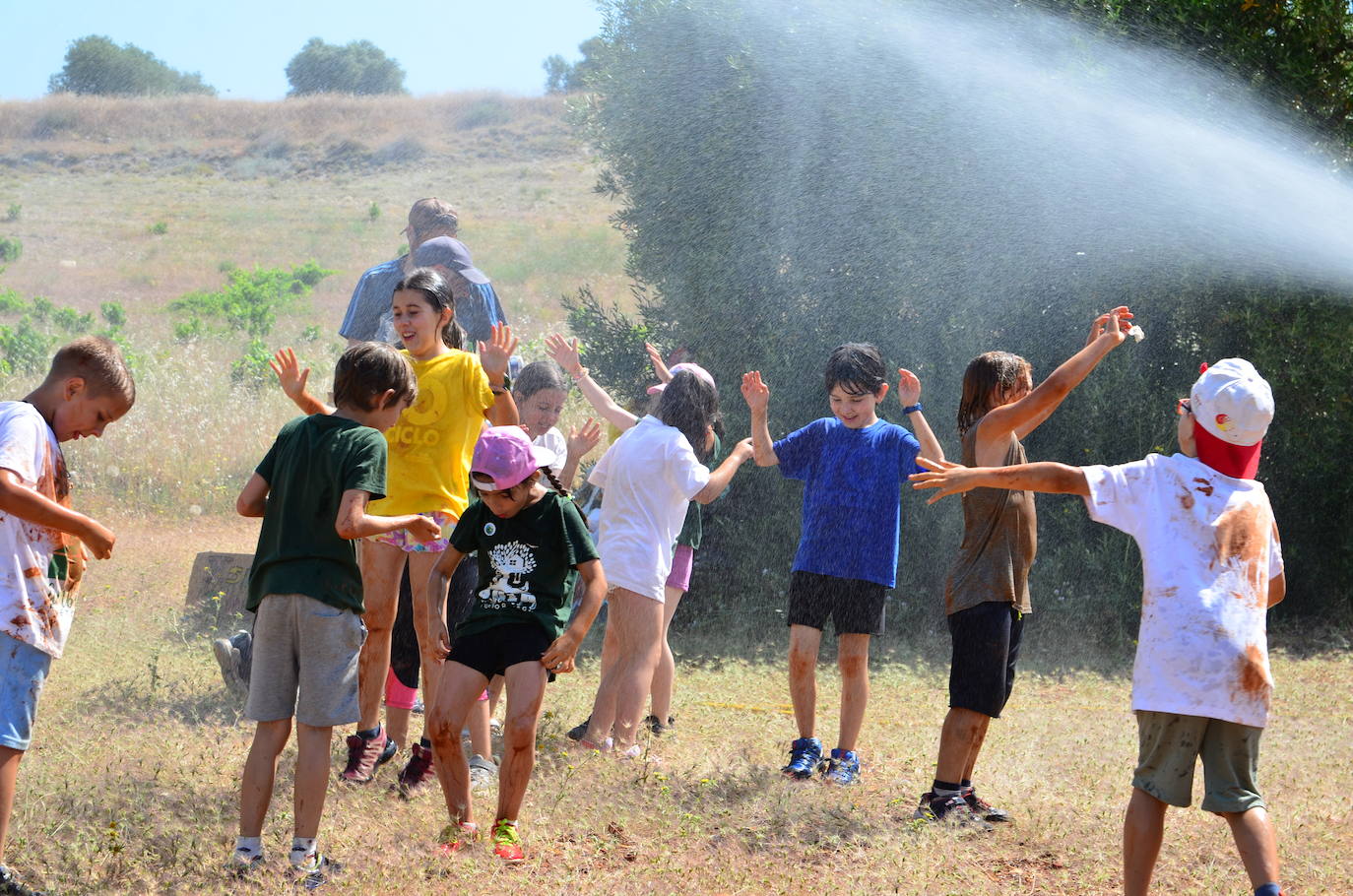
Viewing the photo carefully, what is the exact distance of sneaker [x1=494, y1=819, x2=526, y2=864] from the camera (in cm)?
377

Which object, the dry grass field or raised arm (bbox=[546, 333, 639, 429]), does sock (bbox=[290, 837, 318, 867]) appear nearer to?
the dry grass field

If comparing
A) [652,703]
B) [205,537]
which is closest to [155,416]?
[205,537]

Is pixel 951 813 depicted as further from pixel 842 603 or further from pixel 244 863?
pixel 244 863

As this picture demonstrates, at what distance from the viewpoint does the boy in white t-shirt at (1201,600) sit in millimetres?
3229

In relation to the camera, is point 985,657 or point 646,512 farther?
point 646,512

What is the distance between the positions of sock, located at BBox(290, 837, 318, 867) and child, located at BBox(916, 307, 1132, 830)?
83.2 inches

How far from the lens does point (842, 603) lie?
4848 millimetres

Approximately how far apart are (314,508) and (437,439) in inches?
34.5

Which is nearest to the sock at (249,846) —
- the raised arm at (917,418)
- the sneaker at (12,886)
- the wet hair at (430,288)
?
the sneaker at (12,886)

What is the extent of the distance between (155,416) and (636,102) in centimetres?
718

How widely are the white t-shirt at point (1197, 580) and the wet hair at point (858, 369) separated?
1579 mm

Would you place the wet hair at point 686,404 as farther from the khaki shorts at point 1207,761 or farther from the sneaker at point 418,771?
the khaki shorts at point 1207,761

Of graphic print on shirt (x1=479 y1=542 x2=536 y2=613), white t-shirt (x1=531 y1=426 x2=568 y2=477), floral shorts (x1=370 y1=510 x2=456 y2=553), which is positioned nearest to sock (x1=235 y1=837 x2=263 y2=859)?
graphic print on shirt (x1=479 y1=542 x2=536 y2=613)

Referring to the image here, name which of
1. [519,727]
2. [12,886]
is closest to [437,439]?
[519,727]
